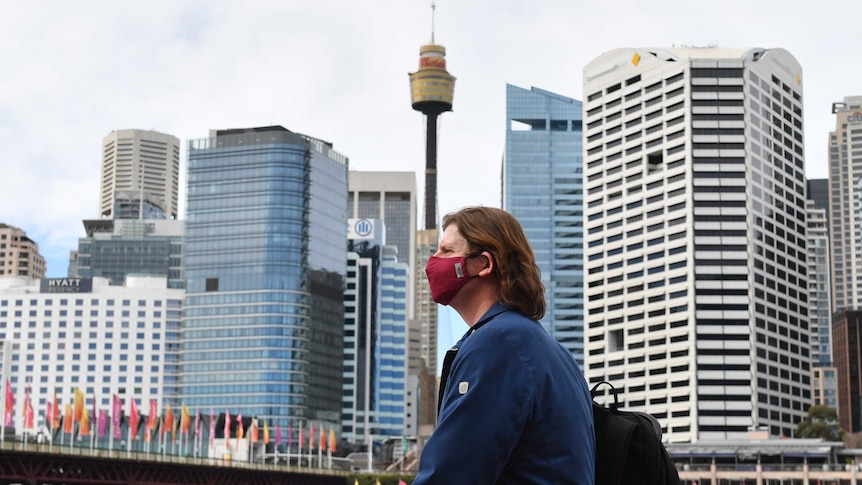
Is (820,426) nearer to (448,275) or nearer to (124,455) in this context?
(124,455)

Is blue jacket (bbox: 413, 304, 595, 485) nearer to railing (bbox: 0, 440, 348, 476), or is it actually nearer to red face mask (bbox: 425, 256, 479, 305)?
red face mask (bbox: 425, 256, 479, 305)

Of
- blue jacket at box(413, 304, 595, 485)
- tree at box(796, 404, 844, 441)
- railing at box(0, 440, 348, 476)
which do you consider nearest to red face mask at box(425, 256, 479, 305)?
blue jacket at box(413, 304, 595, 485)

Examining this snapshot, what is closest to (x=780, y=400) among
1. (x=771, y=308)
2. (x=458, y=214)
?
(x=771, y=308)

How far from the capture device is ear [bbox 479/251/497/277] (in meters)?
5.80

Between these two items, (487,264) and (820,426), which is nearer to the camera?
(487,264)

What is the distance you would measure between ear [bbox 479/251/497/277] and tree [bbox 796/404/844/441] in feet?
575

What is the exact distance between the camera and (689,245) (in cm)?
19575

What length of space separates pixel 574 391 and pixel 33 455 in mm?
105051

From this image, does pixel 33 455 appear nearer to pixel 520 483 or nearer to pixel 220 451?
pixel 220 451

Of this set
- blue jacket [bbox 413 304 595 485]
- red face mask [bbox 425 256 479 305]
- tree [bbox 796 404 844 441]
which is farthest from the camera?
tree [bbox 796 404 844 441]

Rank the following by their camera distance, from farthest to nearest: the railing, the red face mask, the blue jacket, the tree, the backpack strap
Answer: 1. the tree
2. the railing
3. the red face mask
4. the backpack strap
5. the blue jacket

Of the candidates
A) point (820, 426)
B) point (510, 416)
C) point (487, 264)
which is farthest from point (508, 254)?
point (820, 426)

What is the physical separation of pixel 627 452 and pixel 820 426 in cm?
17667

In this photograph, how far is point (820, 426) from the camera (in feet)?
569
